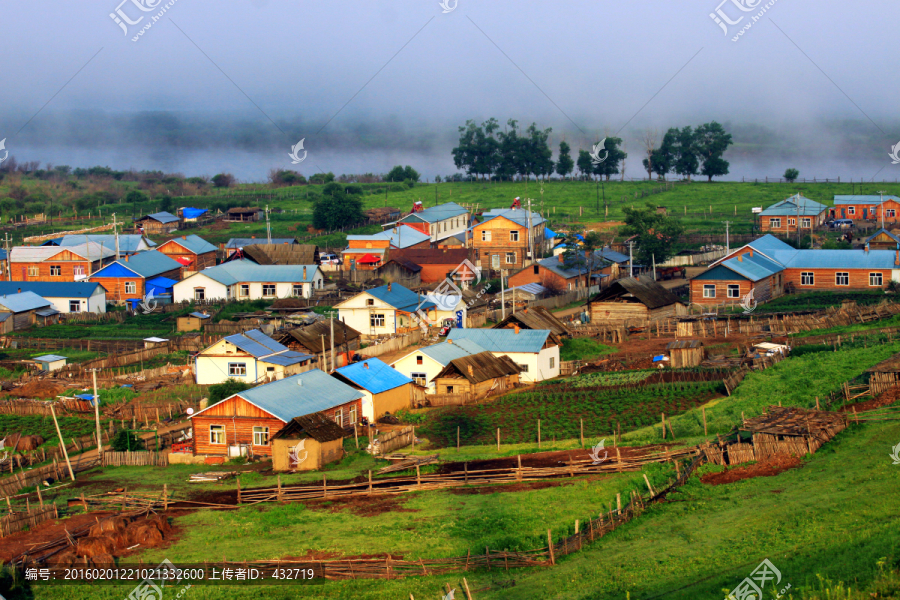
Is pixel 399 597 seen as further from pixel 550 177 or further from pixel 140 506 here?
pixel 550 177

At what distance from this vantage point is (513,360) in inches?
1630

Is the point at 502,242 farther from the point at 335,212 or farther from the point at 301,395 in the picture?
the point at 301,395

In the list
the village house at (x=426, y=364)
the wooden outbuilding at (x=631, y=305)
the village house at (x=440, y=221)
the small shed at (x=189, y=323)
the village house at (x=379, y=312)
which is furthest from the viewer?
the village house at (x=440, y=221)

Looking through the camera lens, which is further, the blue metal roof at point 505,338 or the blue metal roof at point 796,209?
the blue metal roof at point 796,209

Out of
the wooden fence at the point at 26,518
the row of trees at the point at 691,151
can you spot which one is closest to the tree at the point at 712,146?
the row of trees at the point at 691,151

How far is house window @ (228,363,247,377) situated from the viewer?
41.4m

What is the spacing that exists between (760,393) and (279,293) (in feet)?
126

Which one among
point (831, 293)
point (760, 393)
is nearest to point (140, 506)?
point (760, 393)

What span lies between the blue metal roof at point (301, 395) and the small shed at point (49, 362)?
1770cm

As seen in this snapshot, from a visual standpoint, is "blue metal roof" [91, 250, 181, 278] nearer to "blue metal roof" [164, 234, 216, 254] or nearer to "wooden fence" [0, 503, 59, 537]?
"blue metal roof" [164, 234, 216, 254]

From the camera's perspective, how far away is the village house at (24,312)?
54.8 metres

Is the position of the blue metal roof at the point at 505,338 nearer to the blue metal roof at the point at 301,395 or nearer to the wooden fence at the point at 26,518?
the blue metal roof at the point at 301,395

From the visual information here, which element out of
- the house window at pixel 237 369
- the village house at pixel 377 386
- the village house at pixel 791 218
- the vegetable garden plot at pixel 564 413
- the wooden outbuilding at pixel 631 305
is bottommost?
the vegetable garden plot at pixel 564 413

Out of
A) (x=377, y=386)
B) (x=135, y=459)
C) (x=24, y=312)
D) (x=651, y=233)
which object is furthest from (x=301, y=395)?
(x=651, y=233)
